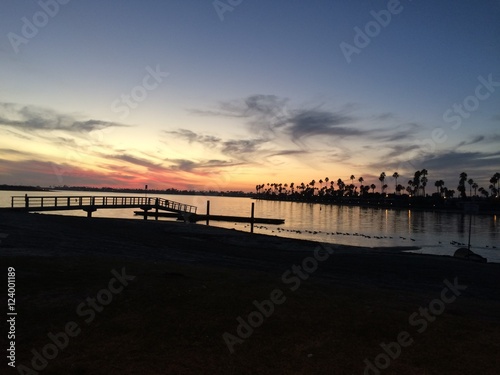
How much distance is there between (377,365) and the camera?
5.67m

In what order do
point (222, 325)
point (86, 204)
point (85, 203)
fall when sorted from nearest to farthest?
point (222, 325) → point (86, 204) → point (85, 203)

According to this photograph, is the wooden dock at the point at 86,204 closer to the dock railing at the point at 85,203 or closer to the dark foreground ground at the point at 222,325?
the dock railing at the point at 85,203

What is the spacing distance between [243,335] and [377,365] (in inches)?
94.6

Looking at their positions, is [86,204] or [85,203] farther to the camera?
[85,203]

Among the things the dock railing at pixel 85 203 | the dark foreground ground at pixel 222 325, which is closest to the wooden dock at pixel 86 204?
the dock railing at pixel 85 203

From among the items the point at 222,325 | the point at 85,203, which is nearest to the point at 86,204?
the point at 85,203

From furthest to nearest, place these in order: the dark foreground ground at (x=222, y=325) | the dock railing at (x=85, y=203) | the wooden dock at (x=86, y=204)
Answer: the dock railing at (x=85, y=203) < the wooden dock at (x=86, y=204) < the dark foreground ground at (x=222, y=325)

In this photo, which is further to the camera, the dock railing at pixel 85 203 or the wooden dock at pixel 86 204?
the dock railing at pixel 85 203

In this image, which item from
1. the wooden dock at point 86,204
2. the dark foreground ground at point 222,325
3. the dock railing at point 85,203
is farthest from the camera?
the dock railing at point 85,203

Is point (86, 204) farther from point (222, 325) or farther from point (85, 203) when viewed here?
point (222, 325)

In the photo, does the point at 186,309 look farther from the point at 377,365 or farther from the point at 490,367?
the point at 490,367

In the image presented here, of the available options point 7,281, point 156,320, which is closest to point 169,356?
point 156,320

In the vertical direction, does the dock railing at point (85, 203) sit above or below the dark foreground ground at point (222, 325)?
above

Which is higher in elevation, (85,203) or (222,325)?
(85,203)
